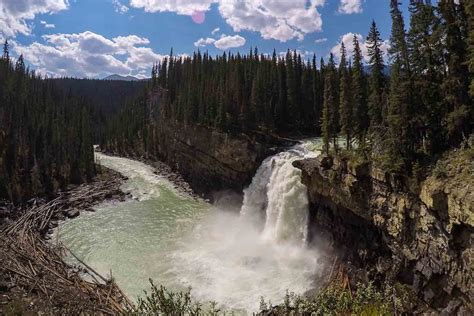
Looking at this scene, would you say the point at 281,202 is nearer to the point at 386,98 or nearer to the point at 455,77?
the point at 386,98

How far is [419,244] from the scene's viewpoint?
23.7m

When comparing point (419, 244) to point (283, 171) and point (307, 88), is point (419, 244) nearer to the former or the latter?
point (283, 171)

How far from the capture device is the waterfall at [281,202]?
38.6 m

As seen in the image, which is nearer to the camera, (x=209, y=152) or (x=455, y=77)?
(x=455, y=77)

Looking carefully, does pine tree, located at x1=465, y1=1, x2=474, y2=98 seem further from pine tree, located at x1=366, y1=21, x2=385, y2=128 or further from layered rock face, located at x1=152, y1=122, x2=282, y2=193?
layered rock face, located at x1=152, y1=122, x2=282, y2=193

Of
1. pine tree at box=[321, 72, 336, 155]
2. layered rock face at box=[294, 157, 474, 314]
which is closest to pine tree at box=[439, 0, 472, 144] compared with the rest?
layered rock face at box=[294, 157, 474, 314]

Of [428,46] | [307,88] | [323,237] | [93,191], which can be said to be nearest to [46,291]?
[323,237]

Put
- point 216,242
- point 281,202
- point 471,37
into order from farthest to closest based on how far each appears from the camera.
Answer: point 281,202 → point 216,242 → point 471,37

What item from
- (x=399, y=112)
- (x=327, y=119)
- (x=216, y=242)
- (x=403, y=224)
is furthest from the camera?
(x=327, y=119)

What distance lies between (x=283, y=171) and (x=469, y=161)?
23.6m

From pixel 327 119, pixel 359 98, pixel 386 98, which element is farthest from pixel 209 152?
pixel 386 98

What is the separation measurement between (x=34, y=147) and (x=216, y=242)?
54189 mm

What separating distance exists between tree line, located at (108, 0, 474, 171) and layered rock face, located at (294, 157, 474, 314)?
2.67 metres

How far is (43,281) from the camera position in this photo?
92.7 ft
